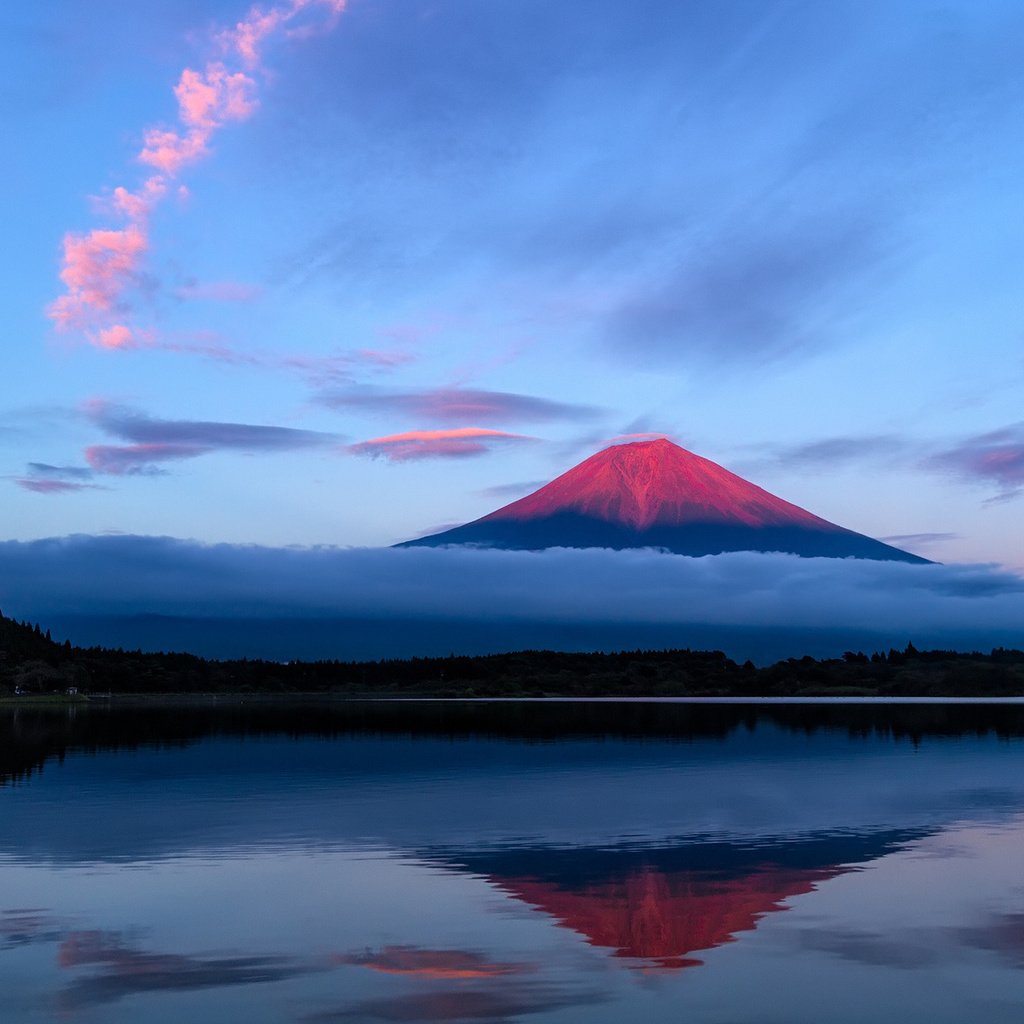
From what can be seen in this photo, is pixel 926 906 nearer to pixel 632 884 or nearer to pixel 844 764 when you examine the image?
pixel 632 884

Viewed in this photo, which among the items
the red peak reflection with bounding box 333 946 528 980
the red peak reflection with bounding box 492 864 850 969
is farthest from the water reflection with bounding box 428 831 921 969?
the red peak reflection with bounding box 333 946 528 980

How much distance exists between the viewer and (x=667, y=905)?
26.1 metres

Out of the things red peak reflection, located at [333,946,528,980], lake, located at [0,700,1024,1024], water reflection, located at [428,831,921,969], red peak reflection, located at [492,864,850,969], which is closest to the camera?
lake, located at [0,700,1024,1024]

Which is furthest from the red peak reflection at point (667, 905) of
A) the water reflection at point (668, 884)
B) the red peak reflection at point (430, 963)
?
the red peak reflection at point (430, 963)

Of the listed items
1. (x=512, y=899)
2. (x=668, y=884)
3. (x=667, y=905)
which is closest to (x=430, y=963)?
(x=512, y=899)

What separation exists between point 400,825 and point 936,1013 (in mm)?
26545

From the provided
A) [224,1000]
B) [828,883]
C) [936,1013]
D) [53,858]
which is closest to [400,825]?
[53,858]

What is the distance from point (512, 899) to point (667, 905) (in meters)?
3.59

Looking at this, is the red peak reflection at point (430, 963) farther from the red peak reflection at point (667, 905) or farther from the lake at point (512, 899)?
the red peak reflection at point (667, 905)

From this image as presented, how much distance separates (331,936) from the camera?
23469 mm

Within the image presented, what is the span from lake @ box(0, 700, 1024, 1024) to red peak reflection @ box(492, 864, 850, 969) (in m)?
0.10

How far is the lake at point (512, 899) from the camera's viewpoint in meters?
18.7

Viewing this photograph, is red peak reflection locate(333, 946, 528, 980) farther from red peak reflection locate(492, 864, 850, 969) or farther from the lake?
red peak reflection locate(492, 864, 850, 969)

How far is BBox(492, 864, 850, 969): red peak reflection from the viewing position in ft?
73.9
